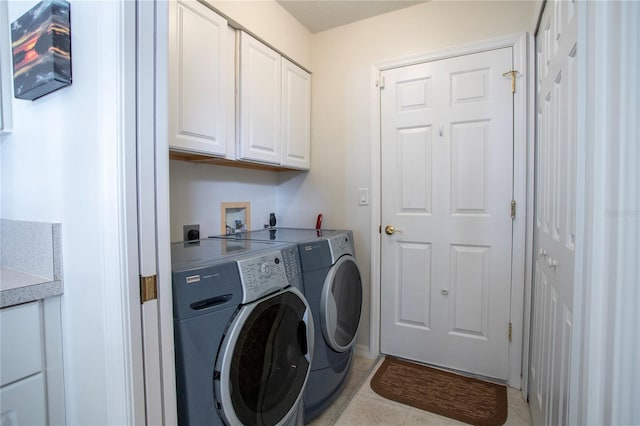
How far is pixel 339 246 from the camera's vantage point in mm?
1821

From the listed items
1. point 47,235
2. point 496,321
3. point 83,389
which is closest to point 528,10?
point 496,321

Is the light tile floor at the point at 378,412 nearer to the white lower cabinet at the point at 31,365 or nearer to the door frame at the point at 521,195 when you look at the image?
the door frame at the point at 521,195

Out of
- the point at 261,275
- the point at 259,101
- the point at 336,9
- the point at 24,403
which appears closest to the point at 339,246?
the point at 261,275

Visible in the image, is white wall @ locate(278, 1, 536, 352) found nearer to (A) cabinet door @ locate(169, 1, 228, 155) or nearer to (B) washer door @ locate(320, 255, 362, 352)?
(B) washer door @ locate(320, 255, 362, 352)

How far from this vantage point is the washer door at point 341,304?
1.63 m

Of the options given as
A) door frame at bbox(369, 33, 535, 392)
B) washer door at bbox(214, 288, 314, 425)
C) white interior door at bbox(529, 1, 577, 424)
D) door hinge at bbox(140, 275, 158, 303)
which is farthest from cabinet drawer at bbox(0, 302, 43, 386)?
door frame at bbox(369, 33, 535, 392)

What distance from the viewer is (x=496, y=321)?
1.95 metres

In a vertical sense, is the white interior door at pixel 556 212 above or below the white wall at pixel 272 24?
below

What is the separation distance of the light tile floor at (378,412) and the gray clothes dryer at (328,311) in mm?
65

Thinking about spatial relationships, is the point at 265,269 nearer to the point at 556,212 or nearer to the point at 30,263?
the point at 30,263

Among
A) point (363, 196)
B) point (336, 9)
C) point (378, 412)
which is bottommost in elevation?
point (378, 412)

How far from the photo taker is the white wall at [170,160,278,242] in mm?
1782

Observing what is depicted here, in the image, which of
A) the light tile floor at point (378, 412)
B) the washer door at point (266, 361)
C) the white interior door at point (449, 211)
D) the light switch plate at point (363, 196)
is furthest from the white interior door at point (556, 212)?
the light switch plate at point (363, 196)

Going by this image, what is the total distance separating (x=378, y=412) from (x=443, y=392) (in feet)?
1.45
